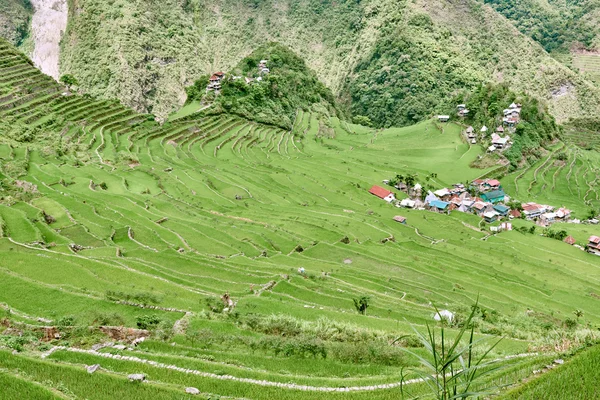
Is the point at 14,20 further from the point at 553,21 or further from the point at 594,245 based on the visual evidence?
the point at 553,21

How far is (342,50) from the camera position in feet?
495

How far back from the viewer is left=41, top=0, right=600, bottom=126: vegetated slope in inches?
4277

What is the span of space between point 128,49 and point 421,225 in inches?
3362

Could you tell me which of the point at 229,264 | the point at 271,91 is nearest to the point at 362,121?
the point at 271,91

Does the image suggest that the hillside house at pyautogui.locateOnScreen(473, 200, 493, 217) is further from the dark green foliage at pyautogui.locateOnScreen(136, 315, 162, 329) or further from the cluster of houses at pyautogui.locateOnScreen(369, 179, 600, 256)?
the dark green foliage at pyautogui.locateOnScreen(136, 315, 162, 329)

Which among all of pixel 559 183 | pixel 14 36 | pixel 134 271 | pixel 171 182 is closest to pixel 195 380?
pixel 134 271

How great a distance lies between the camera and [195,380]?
43.3ft

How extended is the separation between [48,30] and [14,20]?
347 inches

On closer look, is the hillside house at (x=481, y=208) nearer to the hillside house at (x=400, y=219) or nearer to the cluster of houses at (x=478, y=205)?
the cluster of houses at (x=478, y=205)

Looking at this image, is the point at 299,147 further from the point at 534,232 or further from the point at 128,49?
the point at 128,49

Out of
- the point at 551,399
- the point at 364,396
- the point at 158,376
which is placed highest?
the point at 551,399

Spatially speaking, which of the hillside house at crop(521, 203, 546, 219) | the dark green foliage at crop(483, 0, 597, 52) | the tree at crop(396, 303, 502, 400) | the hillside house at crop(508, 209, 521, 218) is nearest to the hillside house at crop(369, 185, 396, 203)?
the hillside house at crop(508, 209, 521, 218)

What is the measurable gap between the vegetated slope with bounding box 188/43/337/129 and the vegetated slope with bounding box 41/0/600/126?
18195 mm

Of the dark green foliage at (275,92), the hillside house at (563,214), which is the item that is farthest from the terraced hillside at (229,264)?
the dark green foliage at (275,92)
